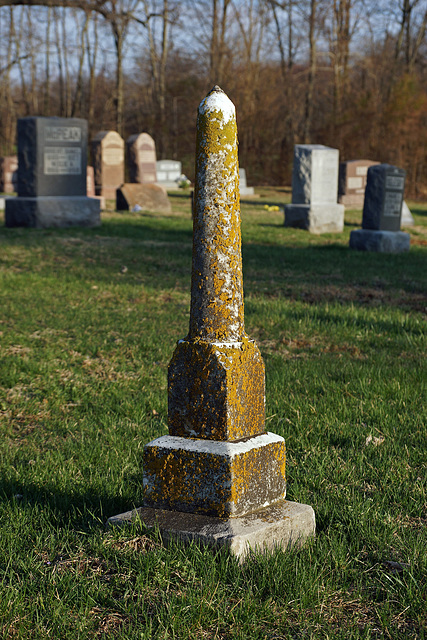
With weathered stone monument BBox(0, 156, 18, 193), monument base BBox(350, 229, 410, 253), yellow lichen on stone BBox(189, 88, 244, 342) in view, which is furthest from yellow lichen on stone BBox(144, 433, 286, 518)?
weathered stone monument BBox(0, 156, 18, 193)

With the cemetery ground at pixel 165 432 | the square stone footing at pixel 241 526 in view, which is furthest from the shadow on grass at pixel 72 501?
the square stone footing at pixel 241 526

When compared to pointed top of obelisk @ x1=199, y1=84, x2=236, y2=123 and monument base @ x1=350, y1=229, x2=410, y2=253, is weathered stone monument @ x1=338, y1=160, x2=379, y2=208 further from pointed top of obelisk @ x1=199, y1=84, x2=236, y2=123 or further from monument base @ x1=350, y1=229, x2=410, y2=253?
pointed top of obelisk @ x1=199, y1=84, x2=236, y2=123

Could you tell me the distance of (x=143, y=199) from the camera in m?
19.0

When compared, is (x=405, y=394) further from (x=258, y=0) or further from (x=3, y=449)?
(x=258, y=0)

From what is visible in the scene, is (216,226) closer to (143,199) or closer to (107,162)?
(143,199)

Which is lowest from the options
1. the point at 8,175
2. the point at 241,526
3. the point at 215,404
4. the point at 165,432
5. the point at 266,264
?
the point at 165,432

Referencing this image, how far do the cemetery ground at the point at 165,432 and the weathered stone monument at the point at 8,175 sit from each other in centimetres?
1797

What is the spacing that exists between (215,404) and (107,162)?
2298 centimetres

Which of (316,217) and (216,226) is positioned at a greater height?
(216,226)

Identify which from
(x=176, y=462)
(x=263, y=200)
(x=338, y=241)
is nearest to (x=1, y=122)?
(x=263, y=200)

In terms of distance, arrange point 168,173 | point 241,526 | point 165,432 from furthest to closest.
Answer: point 168,173, point 165,432, point 241,526

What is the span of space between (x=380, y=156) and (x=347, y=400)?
26379 mm

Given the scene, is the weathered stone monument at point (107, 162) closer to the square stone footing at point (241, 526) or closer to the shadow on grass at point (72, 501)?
the shadow on grass at point (72, 501)

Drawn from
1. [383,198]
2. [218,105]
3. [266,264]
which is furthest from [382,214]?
[218,105]
